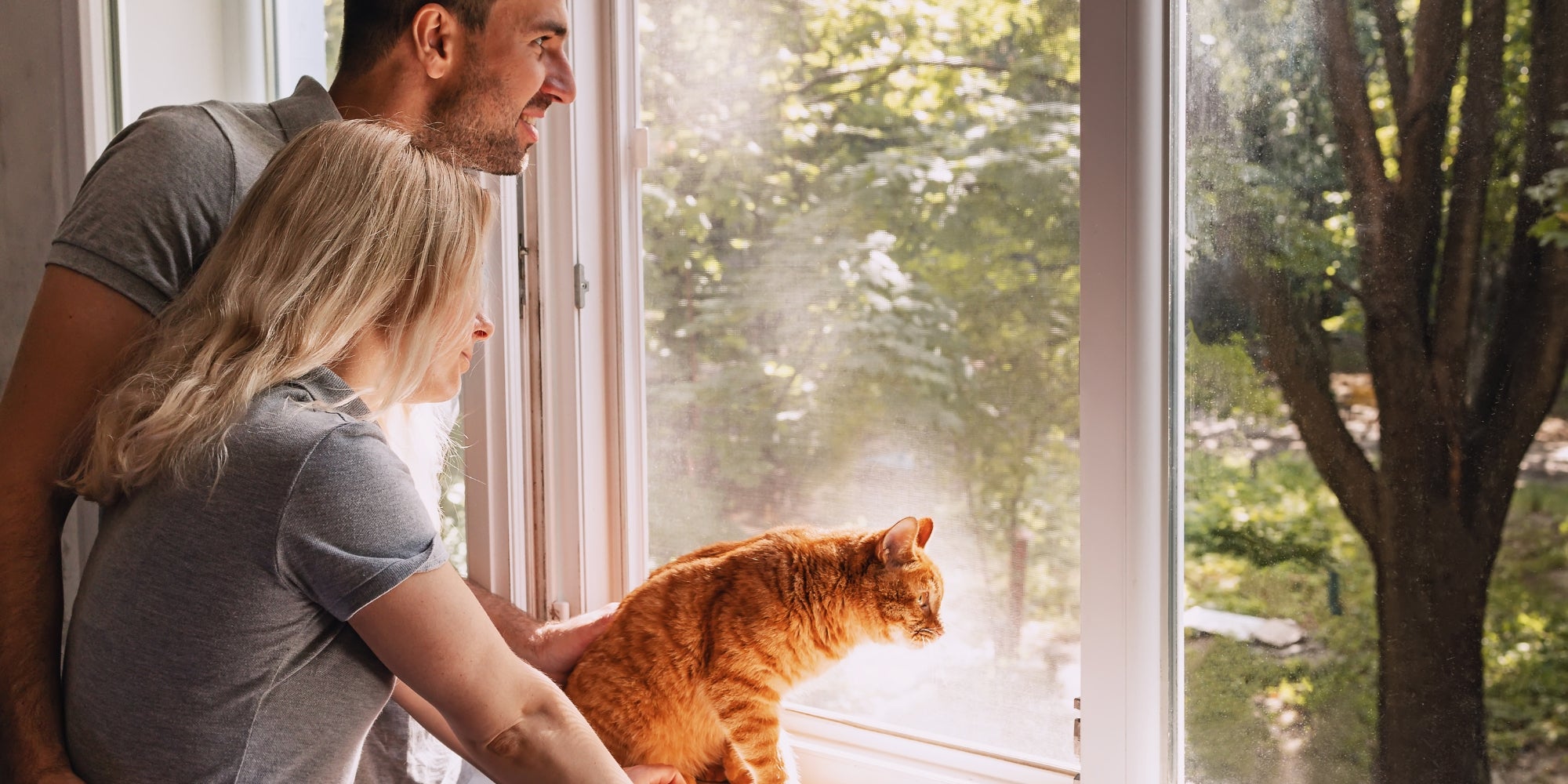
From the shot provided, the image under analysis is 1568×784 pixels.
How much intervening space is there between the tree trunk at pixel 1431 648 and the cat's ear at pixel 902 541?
1.69 ft

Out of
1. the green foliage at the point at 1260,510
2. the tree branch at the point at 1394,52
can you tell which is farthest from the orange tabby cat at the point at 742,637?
the tree branch at the point at 1394,52

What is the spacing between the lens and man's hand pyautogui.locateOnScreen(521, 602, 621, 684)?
1.48 meters

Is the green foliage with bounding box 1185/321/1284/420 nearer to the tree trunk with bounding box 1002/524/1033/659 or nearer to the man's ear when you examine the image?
the tree trunk with bounding box 1002/524/1033/659

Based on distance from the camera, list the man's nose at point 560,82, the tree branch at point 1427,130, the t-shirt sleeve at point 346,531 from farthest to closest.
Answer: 1. the man's nose at point 560,82
2. the tree branch at point 1427,130
3. the t-shirt sleeve at point 346,531

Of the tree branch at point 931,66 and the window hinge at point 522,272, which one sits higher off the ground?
the tree branch at point 931,66

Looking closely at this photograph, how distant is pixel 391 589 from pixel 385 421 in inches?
13.9

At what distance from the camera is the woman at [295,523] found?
850 millimetres

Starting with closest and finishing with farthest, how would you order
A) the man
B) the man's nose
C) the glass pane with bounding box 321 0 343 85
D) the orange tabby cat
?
the man → the orange tabby cat → the man's nose → the glass pane with bounding box 321 0 343 85

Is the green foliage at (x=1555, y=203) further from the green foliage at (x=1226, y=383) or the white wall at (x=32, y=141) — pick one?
the white wall at (x=32, y=141)

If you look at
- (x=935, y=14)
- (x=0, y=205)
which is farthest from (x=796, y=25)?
(x=0, y=205)

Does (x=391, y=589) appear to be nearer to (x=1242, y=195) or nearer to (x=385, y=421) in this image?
(x=385, y=421)

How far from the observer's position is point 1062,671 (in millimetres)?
1330

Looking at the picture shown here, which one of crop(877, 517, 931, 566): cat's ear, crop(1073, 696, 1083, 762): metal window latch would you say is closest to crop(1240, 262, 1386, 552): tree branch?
crop(1073, 696, 1083, 762): metal window latch

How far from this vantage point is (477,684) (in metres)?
0.88
